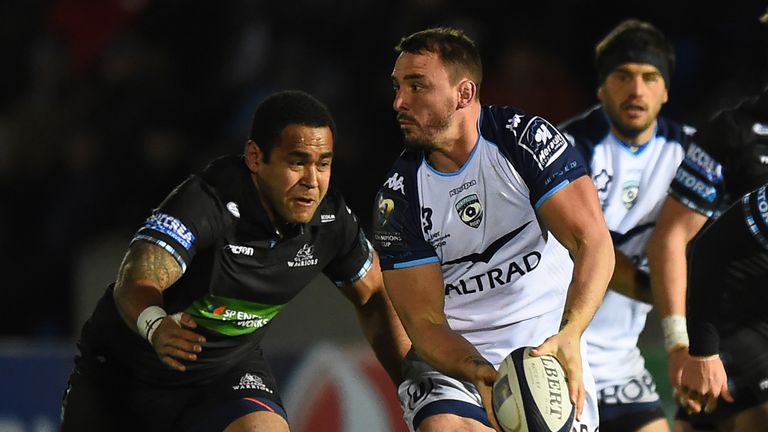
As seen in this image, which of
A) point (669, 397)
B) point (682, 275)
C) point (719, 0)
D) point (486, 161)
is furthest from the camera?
point (719, 0)

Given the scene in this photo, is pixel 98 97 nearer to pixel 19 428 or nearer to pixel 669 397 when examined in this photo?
pixel 19 428

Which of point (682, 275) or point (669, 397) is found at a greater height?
point (682, 275)

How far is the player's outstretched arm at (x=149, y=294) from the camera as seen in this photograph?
468 cm

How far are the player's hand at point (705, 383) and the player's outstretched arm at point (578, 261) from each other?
702 mm

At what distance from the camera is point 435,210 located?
5055mm

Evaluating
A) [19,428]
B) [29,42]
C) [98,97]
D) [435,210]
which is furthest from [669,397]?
[29,42]

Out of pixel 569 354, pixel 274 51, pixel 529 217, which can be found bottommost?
pixel 569 354

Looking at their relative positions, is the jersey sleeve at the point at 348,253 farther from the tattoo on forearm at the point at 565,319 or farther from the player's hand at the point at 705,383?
the player's hand at the point at 705,383

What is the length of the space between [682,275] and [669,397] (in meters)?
2.12

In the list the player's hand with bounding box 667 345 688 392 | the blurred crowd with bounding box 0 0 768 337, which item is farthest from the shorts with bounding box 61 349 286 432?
→ the blurred crowd with bounding box 0 0 768 337

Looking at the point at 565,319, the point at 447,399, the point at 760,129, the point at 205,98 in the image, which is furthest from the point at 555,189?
the point at 205,98

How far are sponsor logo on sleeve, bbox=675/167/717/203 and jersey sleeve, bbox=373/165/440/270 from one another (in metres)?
1.31

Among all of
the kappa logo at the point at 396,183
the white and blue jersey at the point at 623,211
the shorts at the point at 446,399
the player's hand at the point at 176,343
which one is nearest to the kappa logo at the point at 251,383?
the shorts at the point at 446,399

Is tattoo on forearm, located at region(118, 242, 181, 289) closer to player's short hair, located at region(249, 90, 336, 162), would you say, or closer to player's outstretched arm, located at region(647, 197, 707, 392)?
player's short hair, located at region(249, 90, 336, 162)
